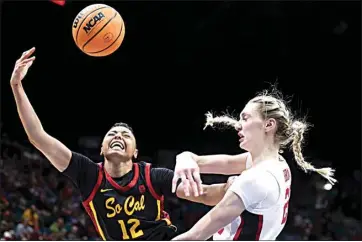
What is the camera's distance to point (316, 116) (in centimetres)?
975

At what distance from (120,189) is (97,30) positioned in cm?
98

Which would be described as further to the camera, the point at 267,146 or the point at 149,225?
the point at 149,225

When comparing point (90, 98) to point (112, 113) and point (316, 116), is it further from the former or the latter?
point (316, 116)

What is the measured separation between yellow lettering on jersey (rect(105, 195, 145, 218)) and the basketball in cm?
97

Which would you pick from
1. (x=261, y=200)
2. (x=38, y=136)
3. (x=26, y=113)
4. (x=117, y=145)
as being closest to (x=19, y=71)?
(x=26, y=113)

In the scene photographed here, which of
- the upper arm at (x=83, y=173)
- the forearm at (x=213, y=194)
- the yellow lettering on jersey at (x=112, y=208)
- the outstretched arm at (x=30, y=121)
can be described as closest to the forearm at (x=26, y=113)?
the outstretched arm at (x=30, y=121)

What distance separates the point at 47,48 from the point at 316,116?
4.33 meters

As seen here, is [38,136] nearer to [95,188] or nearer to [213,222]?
[95,188]

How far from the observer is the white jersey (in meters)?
2.42

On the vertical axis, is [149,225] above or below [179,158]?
below

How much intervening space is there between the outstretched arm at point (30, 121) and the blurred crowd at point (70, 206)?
4073 mm

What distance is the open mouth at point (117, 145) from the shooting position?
346cm

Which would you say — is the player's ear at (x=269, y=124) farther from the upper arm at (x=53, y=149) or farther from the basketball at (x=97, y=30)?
the basketball at (x=97, y=30)

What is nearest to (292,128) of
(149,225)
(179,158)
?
(179,158)
